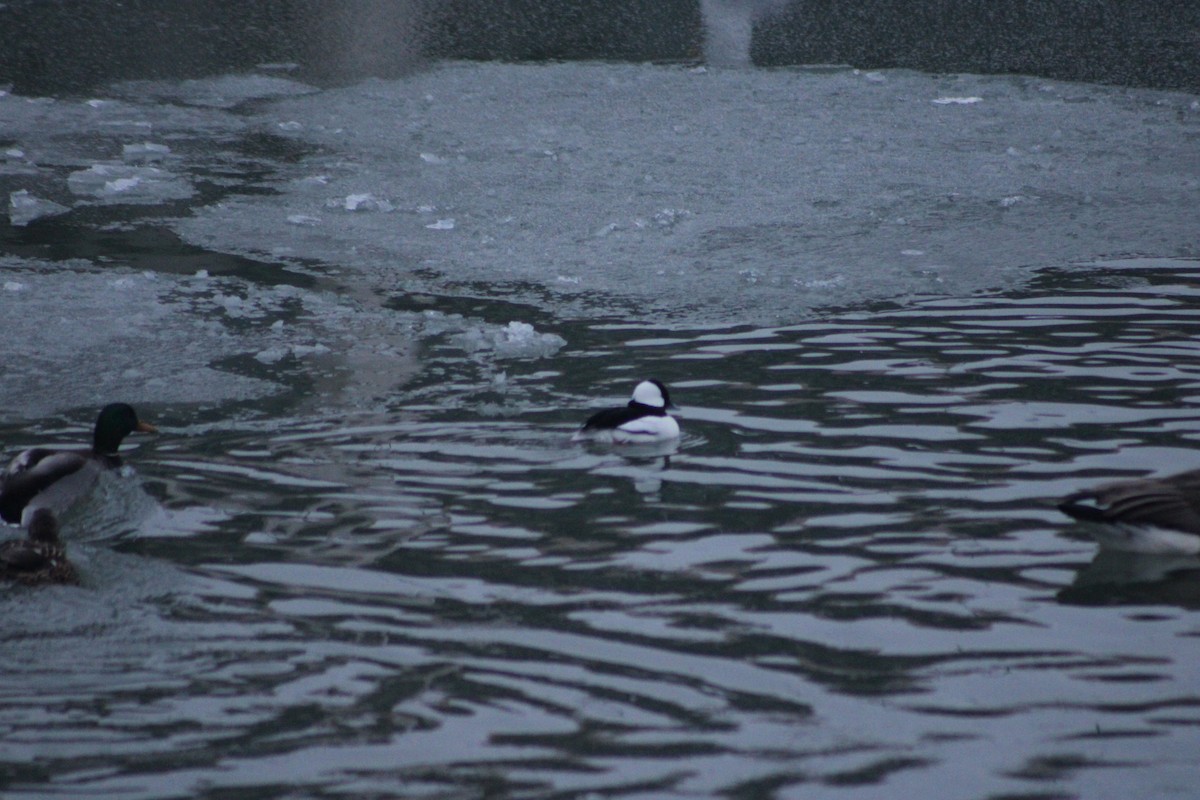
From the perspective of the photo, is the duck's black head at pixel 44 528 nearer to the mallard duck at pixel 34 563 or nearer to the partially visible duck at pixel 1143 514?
the mallard duck at pixel 34 563

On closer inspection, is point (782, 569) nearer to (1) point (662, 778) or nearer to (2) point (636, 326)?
(1) point (662, 778)

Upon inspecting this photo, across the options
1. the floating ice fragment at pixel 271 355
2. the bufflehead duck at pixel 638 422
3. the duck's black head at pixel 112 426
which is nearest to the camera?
the bufflehead duck at pixel 638 422

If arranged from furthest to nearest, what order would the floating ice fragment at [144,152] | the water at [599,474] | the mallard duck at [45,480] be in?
the floating ice fragment at [144,152]
the mallard duck at [45,480]
the water at [599,474]

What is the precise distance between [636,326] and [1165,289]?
371 cm

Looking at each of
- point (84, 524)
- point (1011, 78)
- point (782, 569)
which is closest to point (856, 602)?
point (782, 569)

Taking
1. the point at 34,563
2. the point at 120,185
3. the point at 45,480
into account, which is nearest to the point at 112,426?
the point at 45,480

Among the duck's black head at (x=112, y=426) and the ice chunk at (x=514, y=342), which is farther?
the ice chunk at (x=514, y=342)

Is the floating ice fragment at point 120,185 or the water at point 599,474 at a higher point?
the floating ice fragment at point 120,185

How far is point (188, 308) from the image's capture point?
33.7 feet

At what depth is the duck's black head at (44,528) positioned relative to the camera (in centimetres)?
612

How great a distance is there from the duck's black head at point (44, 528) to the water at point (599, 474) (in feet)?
0.63

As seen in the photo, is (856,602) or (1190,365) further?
(1190,365)

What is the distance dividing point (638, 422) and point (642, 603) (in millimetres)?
2195

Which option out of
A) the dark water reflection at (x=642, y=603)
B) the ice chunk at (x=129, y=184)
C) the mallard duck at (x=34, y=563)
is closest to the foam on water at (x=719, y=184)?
the ice chunk at (x=129, y=184)
